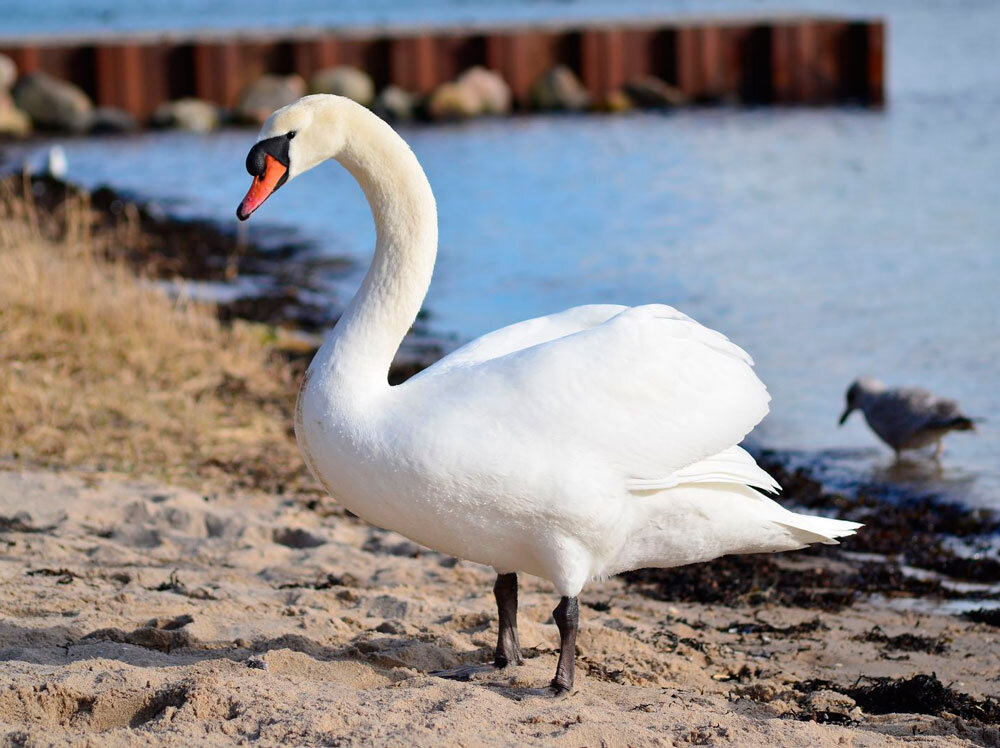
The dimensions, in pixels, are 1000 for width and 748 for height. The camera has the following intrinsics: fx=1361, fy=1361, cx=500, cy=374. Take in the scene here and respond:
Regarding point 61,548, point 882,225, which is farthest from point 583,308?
point 882,225

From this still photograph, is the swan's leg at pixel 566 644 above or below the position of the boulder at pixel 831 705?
above

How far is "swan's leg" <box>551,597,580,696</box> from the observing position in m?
4.27

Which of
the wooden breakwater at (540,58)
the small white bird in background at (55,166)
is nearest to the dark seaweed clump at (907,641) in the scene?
the small white bird in background at (55,166)

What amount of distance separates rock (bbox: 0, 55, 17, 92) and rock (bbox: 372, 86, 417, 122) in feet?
26.0

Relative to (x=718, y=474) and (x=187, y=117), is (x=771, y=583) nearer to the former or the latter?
(x=718, y=474)

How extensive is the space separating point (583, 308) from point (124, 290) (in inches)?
214

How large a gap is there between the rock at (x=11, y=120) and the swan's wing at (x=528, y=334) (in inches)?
1026

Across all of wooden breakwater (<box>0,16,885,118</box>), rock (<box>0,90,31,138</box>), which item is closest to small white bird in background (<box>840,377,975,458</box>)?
wooden breakwater (<box>0,16,885,118</box>)

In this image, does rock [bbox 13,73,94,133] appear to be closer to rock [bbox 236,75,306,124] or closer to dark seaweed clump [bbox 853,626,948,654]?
rock [bbox 236,75,306,124]

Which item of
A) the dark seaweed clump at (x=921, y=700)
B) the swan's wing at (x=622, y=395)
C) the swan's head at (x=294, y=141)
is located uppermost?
the swan's head at (x=294, y=141)

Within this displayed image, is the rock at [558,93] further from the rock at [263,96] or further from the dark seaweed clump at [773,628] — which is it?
the dark seaweed clump at [773,628]

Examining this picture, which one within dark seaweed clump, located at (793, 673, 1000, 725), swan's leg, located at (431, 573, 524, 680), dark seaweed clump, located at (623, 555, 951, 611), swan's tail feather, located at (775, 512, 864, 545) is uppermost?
swan's tail feather, located at (775, 512, 864, 545)

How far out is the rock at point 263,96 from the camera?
2992 centimetres

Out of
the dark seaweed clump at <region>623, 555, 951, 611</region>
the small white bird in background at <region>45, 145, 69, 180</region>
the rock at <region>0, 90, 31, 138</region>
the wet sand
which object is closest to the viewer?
the wet sand
